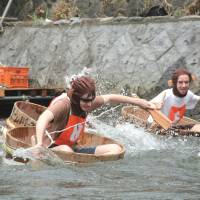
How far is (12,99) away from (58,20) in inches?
198

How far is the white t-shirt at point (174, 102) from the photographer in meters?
13.3

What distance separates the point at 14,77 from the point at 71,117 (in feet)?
30.3

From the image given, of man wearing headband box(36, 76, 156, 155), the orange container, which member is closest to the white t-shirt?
man wearing headband box(36, 76, 156, 155)

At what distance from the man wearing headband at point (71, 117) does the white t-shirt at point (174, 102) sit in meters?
3.39

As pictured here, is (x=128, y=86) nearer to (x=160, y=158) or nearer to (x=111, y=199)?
(x=160, y=158)

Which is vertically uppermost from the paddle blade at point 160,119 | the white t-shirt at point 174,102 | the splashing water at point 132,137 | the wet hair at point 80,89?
the wet hair at point 80,89

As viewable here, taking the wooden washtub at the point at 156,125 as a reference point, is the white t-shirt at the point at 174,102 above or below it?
above

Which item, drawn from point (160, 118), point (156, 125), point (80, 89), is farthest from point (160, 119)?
point (80, 89)

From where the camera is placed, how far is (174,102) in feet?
43.7

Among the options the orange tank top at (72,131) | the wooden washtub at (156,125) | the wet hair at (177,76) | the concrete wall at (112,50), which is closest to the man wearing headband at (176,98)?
the wet hair at (177,76)

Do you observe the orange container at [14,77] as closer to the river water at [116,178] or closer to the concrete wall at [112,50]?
the concrete wall at [112,50]

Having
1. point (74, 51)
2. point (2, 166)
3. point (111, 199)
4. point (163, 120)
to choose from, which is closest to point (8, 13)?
point (74, 51)

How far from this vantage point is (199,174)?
933 cm

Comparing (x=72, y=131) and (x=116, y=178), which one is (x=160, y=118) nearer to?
(x=72, y=131)
